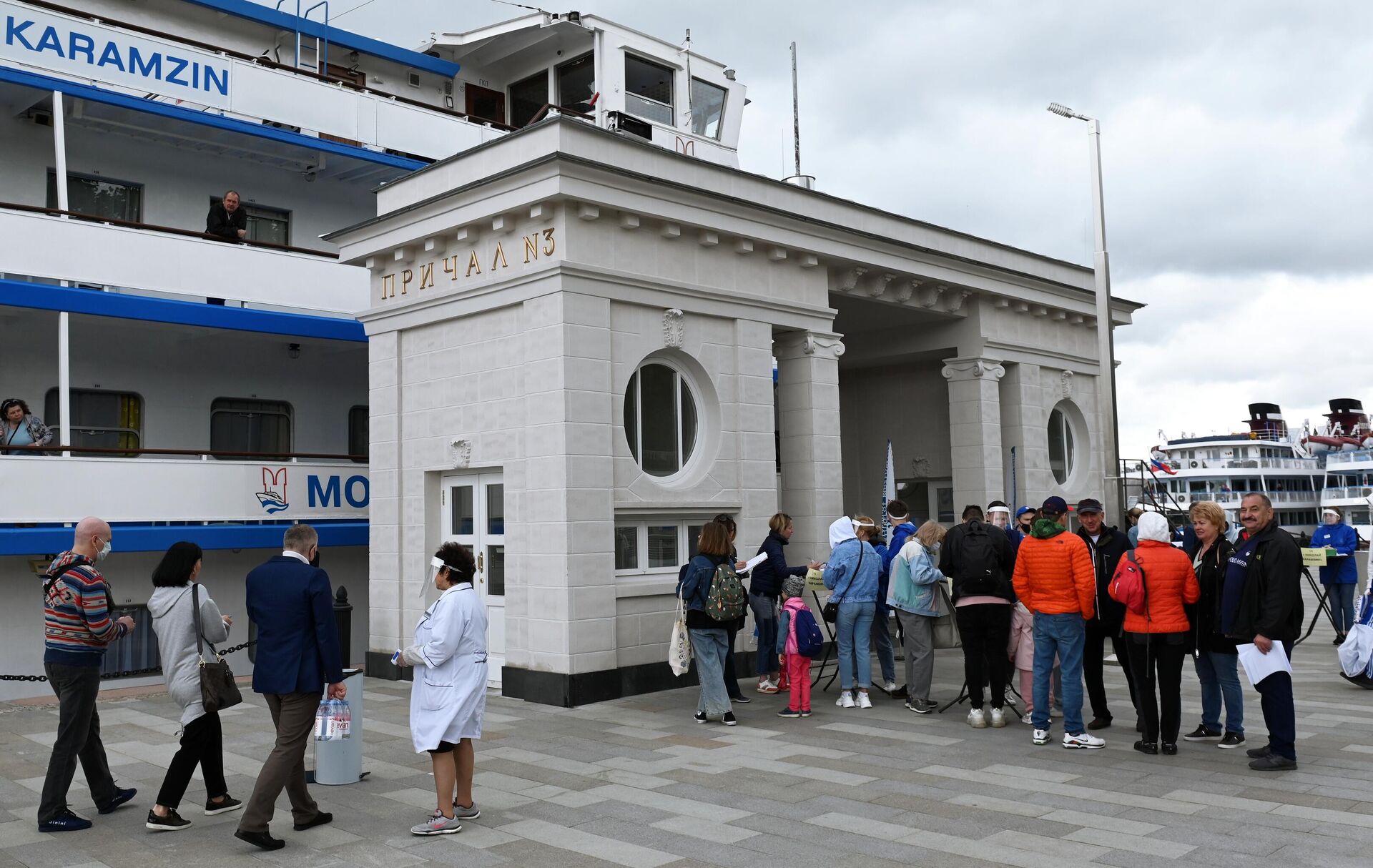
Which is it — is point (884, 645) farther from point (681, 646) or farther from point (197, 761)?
point (197, 761)

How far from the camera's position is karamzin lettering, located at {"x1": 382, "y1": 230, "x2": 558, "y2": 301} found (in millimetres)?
11836

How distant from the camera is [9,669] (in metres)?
14.3

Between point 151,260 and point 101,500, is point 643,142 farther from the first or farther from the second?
point 101,500

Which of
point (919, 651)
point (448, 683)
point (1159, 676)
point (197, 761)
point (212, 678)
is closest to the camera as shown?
point (448, 683)

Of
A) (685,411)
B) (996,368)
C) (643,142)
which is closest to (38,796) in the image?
(685,411)

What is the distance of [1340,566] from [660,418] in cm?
1015

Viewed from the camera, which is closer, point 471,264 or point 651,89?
point 471,264

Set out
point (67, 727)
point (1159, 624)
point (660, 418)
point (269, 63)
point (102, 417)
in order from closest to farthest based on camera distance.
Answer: point (67, 727), point (1159, 624), point (660, 418), point (102, 417), point (269, 63)

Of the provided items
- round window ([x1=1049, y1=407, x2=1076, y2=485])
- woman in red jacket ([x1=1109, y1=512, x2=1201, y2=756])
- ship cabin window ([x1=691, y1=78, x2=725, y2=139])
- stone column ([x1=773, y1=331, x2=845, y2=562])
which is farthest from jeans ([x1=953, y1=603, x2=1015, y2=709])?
ship cabin window ([x1=691, y1=78, x2=725, y2=139])

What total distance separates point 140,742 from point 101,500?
539 centimetres

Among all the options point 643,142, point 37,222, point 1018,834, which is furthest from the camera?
point 37,222

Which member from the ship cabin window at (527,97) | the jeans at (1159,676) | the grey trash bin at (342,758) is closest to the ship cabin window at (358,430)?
Answer: the ship cabin window at (527,97)

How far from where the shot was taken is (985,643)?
991cm

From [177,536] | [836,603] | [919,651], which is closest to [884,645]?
[919,651]
